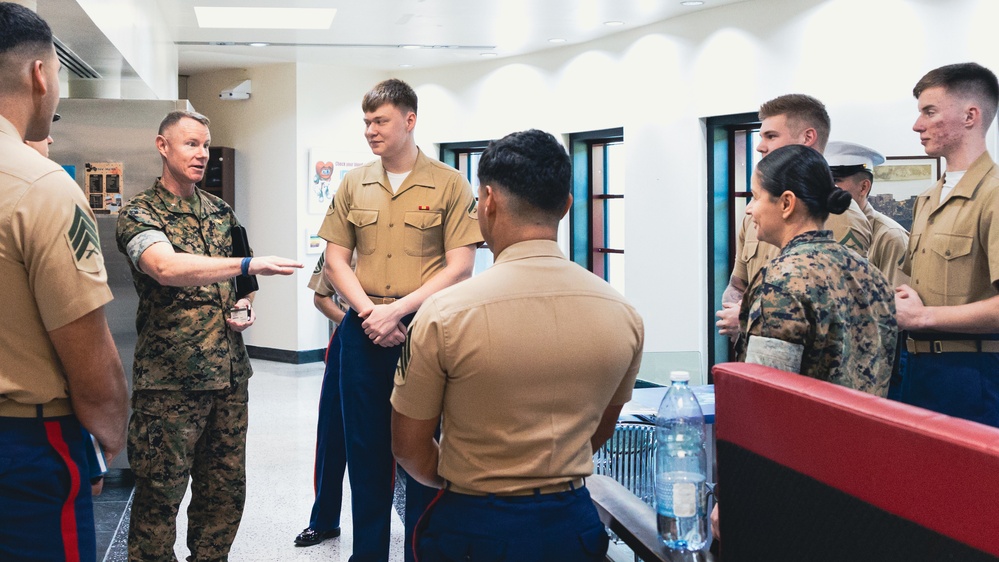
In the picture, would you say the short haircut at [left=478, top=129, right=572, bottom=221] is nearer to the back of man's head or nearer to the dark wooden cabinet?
the back of man's head

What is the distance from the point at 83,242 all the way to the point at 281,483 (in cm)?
366

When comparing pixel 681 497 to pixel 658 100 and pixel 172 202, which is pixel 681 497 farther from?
pixel 658 100

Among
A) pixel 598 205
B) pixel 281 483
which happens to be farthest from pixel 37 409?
pixel 598 205

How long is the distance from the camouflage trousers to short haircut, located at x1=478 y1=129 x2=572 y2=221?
1.76 metres

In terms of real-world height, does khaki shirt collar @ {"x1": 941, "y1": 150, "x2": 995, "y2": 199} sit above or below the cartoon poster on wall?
below

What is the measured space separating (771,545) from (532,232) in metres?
0.80

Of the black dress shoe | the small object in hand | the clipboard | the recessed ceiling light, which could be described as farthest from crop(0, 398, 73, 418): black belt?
the recessed ceiling light

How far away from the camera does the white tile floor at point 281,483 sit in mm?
4031

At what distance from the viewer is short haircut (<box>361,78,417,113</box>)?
3.08 m

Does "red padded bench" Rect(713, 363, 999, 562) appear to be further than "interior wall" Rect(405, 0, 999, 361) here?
No

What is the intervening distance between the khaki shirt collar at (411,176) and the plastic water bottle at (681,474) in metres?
1.27

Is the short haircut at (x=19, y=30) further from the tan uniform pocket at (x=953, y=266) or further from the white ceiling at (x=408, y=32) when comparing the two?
the white ceiling at (x=408, y=32)

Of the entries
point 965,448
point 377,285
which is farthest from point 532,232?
point 377,285

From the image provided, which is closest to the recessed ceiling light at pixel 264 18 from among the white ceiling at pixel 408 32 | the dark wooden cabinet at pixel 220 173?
the white ceiling at pixel 408 32
